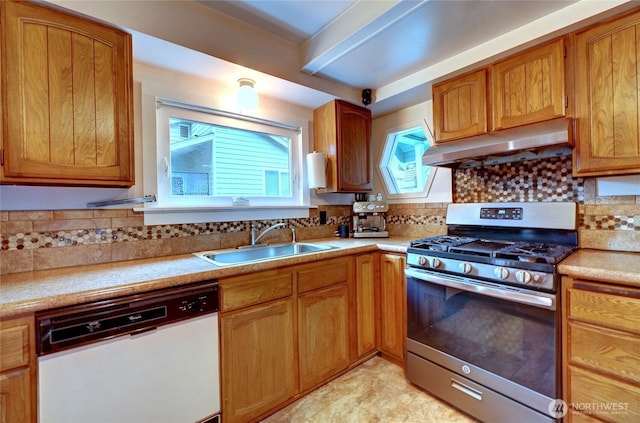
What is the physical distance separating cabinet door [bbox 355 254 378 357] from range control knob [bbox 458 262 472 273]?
2.24 ft

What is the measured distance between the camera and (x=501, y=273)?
4.62 ft

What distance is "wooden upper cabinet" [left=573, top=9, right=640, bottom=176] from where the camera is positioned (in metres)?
1.36

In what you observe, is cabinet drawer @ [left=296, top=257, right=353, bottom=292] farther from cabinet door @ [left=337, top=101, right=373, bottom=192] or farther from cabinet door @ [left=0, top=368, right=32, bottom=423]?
cabinet door @ [left=0, top=368, right=32, bottom=423]

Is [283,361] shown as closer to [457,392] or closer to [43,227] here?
[457,392]

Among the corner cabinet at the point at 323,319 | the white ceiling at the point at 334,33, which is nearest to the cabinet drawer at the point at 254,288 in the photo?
the corner cabinet at the point at 323,319

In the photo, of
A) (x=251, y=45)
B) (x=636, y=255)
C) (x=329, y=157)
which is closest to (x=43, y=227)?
(x=251, y=45)

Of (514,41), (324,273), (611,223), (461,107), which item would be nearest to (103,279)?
(324,273)

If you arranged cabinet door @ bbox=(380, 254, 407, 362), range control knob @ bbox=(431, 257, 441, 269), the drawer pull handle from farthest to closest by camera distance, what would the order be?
cabinet door @ bbox=(380, 254, 407, 362), range control knob @ bbox=(431, 257, 441, 269), the drawer pull handle

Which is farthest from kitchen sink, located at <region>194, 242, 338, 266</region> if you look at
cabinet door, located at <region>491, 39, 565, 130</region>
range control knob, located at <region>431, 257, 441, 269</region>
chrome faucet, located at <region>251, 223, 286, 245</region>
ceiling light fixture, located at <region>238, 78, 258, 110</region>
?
cabinet door, located at <region>491, 39, 565, 130</region>

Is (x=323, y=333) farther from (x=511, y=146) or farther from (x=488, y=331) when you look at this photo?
(x=511, y=146)

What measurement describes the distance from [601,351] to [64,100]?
263 centimetres

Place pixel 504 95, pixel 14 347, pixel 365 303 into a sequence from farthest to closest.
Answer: pixel 365 303 < pixel 504 95 < pixel 14 347

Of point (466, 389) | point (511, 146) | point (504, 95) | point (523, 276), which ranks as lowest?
point (466, 389)

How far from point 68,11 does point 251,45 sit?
0.91 m
